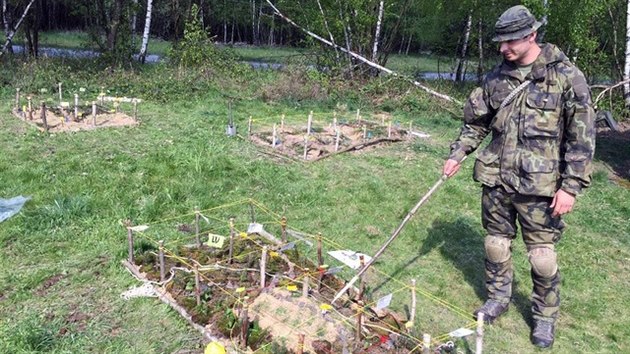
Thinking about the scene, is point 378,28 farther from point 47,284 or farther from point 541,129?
point 47,284

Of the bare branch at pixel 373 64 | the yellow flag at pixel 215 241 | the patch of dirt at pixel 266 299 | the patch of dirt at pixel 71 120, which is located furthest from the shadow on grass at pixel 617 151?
the patch of dirt at pixel 71 120

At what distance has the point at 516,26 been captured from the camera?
11.7ft

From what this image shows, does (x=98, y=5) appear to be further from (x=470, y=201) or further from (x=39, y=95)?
(x=470, y=201)

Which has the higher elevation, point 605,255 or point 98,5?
point 98,5

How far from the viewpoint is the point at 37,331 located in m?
3.64

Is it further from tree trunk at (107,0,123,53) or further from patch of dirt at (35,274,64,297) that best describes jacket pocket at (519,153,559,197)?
tree trunk at (107,0,123,53)

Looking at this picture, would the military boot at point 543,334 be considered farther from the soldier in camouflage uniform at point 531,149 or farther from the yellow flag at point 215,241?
the yellow flag at point 215,241

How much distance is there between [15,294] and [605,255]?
16.6 ft

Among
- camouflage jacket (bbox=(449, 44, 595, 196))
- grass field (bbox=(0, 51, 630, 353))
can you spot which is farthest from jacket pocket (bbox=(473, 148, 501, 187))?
grass field (bbox=(0, 51, 630, 353))

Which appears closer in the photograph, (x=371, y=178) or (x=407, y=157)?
(x=371, y=178)

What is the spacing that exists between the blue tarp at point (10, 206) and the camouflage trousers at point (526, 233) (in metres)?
4.15

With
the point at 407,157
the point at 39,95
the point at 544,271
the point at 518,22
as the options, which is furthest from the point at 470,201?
the point at 39,95

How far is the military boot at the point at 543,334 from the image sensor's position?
13.0ft

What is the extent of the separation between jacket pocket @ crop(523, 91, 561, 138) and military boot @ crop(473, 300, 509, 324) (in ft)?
4.08
